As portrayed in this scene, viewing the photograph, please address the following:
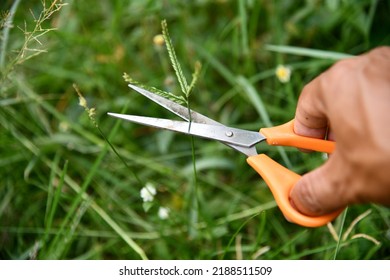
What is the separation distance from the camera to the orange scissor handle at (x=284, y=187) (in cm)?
75

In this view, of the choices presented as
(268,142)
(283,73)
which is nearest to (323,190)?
(268,142)

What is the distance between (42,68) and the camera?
4.87 ft

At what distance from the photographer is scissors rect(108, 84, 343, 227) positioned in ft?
2.57

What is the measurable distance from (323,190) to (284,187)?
137 millimetres

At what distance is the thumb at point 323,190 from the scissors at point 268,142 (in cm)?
3

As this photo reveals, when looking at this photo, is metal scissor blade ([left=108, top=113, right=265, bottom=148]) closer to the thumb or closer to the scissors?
the scissors

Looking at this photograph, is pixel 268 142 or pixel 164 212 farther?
pixel 164 212

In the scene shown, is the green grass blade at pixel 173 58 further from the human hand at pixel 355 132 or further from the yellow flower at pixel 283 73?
the yellow flower at pixel 283 73

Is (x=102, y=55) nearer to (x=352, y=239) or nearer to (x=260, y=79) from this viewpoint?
(x=260, y=79)

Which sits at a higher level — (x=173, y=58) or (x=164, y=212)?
(x=173, y=58)

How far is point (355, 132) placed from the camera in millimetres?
603

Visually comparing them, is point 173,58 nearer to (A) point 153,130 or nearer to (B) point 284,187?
(B) point 284,187

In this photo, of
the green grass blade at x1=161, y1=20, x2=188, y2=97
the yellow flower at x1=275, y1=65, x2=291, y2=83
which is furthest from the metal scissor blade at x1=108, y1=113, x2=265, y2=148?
the yellow flower at x1=275, y1=65, x2=291, y2=83

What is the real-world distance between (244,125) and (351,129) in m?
0.75
